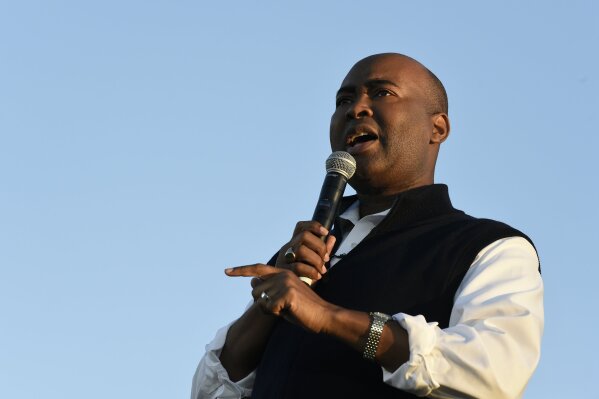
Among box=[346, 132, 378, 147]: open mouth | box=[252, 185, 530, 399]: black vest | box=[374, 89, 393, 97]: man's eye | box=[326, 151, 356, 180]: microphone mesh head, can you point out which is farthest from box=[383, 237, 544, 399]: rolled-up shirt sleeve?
box=[374, 89, 393, 97]: man's eye

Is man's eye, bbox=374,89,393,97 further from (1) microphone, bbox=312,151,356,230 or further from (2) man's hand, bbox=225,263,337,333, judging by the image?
(2) man's hand, bbox=225,263,337,333

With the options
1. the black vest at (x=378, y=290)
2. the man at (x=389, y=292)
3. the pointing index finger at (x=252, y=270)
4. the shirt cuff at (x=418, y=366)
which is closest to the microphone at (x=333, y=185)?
the man at (x=389, y=292)

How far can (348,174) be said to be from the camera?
18.4 feet

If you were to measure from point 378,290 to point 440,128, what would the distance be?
64.3 inches

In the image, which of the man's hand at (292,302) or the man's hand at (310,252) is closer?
the man's hand at (292,302)

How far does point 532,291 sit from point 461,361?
62 centimetres

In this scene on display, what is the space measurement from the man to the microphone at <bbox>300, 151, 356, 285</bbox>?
0.20 m

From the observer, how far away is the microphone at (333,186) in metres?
5.26

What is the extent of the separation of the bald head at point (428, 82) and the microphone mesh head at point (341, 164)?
3.33 ft

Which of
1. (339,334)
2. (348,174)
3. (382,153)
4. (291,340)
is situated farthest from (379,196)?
(339,334)

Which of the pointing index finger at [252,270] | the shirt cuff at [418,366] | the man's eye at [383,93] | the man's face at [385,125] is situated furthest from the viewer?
the man's eye at [383,93]

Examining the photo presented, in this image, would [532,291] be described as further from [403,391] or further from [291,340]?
[291,340]

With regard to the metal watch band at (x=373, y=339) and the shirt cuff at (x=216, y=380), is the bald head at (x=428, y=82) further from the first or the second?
the metal watch band at (x=373, y=339)


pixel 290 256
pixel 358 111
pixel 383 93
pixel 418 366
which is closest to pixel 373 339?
pixel 418 366
